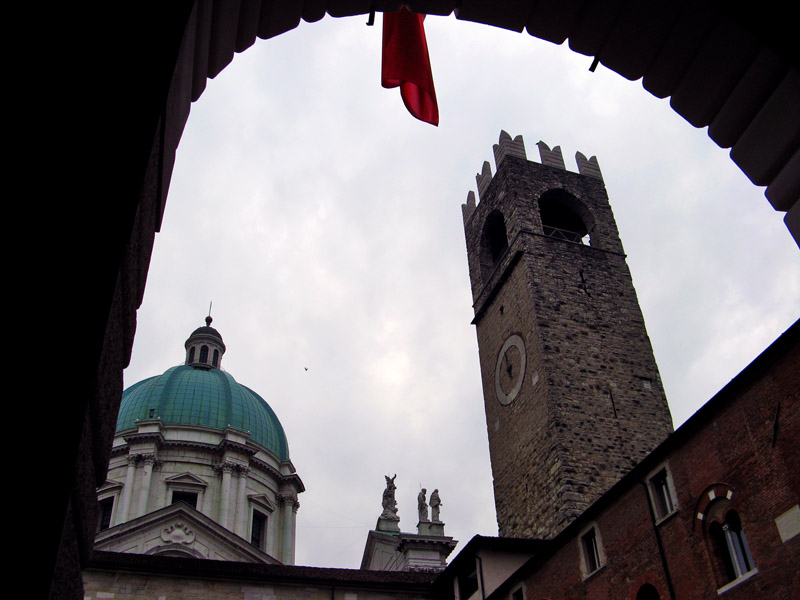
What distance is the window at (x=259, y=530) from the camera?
36.8 m

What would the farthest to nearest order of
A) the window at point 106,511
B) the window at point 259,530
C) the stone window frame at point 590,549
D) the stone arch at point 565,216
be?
the window at point 259,530 → the window at point 106,511 → the stone arch at point 565,216 → the stone window frame at point 590,549

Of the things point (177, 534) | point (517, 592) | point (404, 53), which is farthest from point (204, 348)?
point (404, 53)

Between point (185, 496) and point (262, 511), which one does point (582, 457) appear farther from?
point (185, 496)

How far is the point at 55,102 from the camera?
1.80m

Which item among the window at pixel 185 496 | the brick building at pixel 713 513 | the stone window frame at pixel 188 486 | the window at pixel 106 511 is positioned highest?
the stone window frame at pixel 188 486

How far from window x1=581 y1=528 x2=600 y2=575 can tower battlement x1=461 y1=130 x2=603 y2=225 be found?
1609 cm

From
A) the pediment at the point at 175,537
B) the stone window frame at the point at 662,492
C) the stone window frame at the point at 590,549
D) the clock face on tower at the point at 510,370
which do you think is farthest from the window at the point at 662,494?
the pediment at the point at 175,537

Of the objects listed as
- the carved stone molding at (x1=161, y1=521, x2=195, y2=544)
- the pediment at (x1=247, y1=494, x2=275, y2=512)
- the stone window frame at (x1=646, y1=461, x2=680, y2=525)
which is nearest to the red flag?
the stone window frame at (x1=646, y1=461, x2=680, y2=525)

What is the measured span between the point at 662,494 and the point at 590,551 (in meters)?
2.24

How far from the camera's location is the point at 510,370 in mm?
23734

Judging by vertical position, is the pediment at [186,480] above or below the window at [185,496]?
above

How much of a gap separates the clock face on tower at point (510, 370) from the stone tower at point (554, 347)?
4 cm

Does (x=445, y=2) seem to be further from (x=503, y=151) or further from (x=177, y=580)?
(x=503, y=151)

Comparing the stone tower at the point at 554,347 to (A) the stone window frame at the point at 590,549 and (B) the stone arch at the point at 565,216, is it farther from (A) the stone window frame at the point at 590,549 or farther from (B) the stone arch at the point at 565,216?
(A) the stone window frame at the point at 590,549
